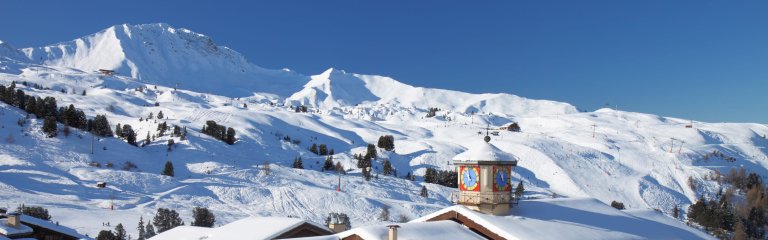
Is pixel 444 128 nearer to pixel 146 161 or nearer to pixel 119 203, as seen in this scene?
pixel 146 161

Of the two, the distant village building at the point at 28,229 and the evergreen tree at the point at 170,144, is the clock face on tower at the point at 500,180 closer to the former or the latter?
the distant village building at the point at 28,229

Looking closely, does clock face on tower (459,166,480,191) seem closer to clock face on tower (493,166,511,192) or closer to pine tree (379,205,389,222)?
clock face on tower (493,166,511,192)

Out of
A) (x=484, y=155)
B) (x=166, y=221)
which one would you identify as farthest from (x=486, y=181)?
(x=166, y=221)

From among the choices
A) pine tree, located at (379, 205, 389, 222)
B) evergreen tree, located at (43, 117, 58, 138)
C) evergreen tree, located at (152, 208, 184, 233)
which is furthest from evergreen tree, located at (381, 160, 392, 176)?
evergreen tree, located at (152, 208, 184, 233)

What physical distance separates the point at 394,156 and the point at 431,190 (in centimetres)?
2748

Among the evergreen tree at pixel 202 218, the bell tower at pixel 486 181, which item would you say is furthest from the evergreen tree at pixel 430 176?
the bell tower at pixel 486 181

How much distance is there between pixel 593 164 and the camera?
11531cm

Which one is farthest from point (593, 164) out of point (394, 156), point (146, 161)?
point (146, 161)

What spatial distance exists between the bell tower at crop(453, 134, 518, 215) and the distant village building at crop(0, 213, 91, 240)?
16.4 m

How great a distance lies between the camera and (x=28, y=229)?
92.8 ft

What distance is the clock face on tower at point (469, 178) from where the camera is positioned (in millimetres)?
25219

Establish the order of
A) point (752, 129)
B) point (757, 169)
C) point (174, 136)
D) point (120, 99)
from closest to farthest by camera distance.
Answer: point (174, 136) → point (757, 169) → point (120, 99) → point (752, 129)

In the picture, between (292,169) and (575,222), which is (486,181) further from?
(292,169)

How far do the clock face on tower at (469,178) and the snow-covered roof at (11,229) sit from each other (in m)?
16.5
